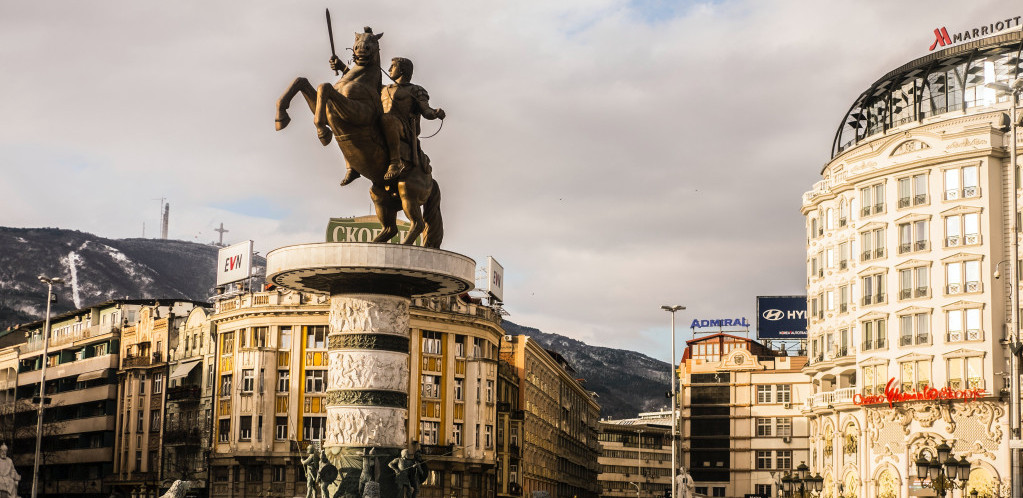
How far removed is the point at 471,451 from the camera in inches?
3610

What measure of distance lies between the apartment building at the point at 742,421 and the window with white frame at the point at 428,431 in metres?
47.1

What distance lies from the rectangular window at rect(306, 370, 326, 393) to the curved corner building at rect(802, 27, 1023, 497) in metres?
32.7

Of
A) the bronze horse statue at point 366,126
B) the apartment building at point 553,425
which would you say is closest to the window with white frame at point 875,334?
the apartment building at point 553,425

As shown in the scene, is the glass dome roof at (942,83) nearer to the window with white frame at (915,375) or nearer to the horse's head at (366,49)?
the window with white frame at (915,375)

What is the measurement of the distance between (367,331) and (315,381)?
60.5 meters

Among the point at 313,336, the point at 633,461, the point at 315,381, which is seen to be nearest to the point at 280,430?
the point at 315,381

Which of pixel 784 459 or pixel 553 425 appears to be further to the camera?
pixel 784 459

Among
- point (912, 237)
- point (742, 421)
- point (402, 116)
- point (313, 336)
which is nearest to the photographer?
point (402, 116)

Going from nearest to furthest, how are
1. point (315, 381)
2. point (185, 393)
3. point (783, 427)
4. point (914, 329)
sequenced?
point (914, 329) → point (315, 381) → point (185, 393) → point (783, 427)

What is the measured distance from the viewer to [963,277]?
76750mm

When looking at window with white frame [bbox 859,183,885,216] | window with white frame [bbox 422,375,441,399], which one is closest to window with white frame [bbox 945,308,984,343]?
window with white frame [bbox 859,183,885,216]

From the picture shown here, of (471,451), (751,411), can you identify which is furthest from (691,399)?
(471,451)

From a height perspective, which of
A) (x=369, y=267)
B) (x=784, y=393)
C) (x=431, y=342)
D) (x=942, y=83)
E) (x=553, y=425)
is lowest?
(x=553, y=425)

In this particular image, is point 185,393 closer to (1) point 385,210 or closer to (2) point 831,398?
(2) point 831,398
